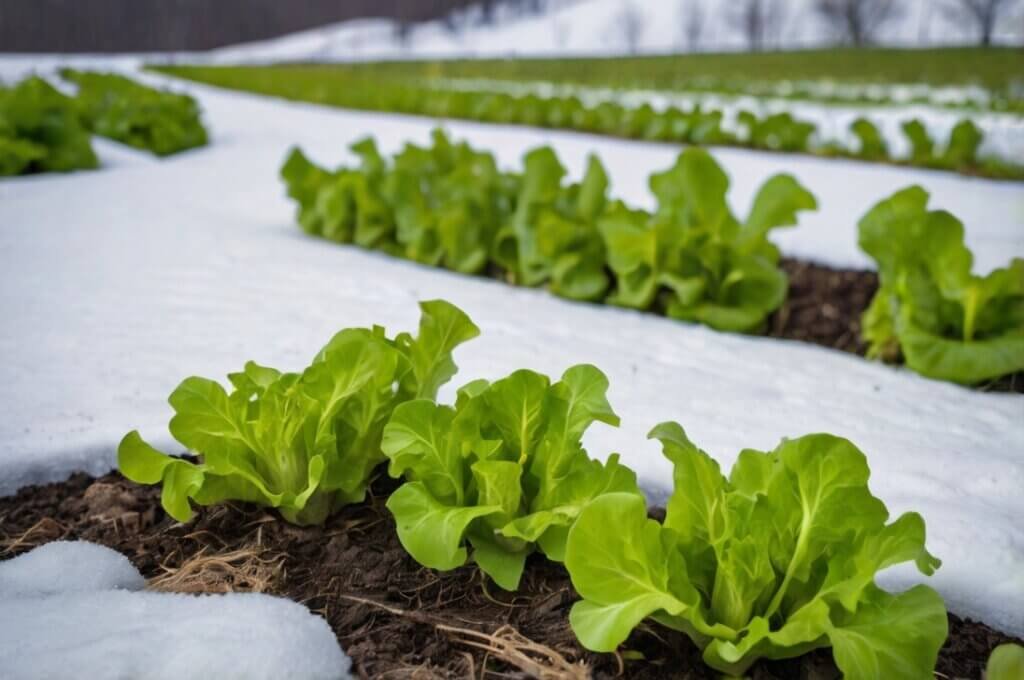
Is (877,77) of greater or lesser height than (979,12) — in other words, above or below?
Answer: below

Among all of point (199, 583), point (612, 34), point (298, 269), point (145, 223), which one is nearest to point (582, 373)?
point (199, 583)

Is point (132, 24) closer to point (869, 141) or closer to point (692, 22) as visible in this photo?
point (869, 141)

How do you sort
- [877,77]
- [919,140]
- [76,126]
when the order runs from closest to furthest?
[76,126]
[919,140]
[877,77]

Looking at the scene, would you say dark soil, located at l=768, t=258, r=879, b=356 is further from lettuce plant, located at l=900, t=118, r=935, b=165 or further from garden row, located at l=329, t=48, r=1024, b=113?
garden row, located at l=329, t=48, r=1024, b=113

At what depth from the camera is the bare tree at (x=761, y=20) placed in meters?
32.5

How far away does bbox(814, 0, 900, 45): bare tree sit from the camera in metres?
17.2

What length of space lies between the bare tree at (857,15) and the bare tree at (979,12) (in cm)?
836

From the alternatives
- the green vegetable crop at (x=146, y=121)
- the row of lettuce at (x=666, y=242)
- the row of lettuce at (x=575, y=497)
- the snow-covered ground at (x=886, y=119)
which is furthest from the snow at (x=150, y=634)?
the green vegetable crop at (x=146, y=121)

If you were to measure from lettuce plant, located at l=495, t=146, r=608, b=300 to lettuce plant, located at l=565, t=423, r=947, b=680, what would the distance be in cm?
192

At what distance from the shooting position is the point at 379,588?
1237mm

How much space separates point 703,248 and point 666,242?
128 mm

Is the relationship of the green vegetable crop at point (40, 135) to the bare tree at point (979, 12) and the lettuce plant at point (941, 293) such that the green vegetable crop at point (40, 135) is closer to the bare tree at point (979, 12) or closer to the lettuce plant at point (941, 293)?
→ the lettuce plant at point (941, 293)

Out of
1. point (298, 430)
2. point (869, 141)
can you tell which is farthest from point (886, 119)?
point (298, 430)

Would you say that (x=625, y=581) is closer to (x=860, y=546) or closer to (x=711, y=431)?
(x=860, y=546)
